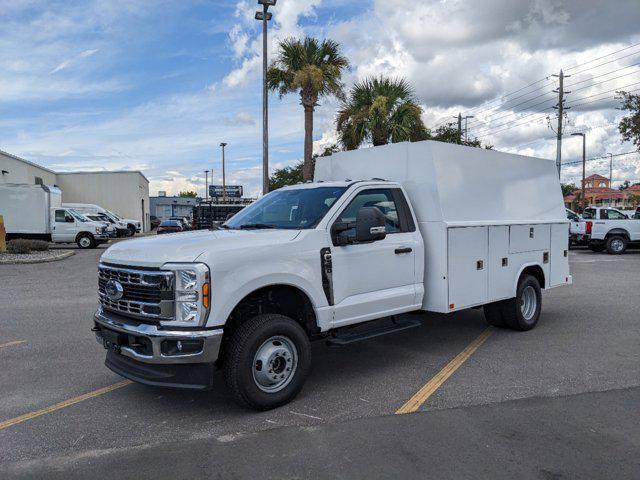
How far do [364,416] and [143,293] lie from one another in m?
2.10

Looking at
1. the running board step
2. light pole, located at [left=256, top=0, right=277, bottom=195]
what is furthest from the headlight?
light pole, located at [left=256, top=0, right=277, bottom=195]

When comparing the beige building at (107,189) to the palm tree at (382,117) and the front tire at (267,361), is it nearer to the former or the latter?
the palm tree at (382,117)

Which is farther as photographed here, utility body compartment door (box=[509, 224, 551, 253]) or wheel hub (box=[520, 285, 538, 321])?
wheel hub (box=[520, 285, 538, 321])

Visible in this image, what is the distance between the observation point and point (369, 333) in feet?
17.6

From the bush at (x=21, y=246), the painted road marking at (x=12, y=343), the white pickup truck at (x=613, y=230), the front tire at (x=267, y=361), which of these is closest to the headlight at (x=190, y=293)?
the front tire at (x=267, y=361)

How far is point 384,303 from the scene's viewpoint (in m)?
5.46

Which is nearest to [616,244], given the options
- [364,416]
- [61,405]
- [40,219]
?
[364,416]

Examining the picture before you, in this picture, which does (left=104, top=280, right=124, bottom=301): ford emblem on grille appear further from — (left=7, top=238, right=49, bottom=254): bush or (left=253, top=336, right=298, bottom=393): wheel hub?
(left=7, top=238, right=49, bottom=254): bush

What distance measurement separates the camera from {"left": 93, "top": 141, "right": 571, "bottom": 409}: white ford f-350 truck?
417cm

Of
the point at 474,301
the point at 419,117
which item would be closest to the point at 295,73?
the point at 419,117

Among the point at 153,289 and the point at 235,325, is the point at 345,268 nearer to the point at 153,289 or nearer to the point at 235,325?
the point at 235,325

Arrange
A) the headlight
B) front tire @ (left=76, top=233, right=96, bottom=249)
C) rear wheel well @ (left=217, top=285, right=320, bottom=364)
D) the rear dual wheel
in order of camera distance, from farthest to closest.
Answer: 1. front tire @ (left=76, top=233, right=96, bottom=249)
2. the rear dual wheel
3. rear wheel well @ (left=217, top=285, right=320, bottom=364)
4. the headlight

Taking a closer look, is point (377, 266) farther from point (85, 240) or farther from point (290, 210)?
point (85, 240)

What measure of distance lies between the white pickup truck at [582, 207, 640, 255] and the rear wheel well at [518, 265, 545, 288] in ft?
50.7
